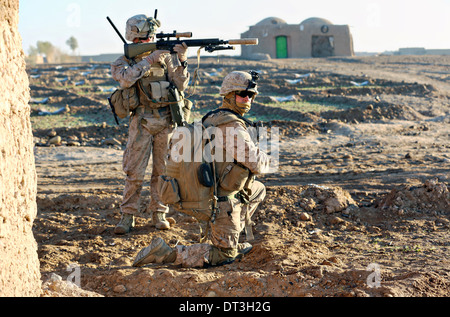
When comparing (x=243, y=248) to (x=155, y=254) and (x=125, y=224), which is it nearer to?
(x=155, y=254)

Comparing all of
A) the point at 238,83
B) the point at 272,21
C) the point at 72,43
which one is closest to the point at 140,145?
the point at 238,83

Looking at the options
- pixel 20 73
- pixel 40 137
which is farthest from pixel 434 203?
pixel 40 137

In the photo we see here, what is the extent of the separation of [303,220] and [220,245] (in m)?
1.42

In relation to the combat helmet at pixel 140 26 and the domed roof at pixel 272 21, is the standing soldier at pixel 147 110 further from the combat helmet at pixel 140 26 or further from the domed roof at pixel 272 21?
the domed roof at pixel 272 21

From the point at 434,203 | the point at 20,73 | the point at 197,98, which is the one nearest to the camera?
the point at 20,73

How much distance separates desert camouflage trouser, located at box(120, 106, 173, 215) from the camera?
16.9 ft

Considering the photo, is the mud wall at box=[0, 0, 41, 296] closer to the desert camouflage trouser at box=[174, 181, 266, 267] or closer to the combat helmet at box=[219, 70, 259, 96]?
the desert camouflage trouser at box=[174, 181, 266, 267]

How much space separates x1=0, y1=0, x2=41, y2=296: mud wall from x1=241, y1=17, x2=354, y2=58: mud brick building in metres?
30.5

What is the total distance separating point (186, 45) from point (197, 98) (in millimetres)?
12372

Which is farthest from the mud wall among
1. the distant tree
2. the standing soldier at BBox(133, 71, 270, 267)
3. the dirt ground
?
the distant tree

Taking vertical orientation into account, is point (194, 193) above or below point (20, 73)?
below

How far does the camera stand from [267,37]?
34344 millimetres

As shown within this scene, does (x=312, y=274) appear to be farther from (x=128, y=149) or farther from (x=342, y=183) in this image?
(x=342, y=183)

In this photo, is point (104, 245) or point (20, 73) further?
point (104, 245)
